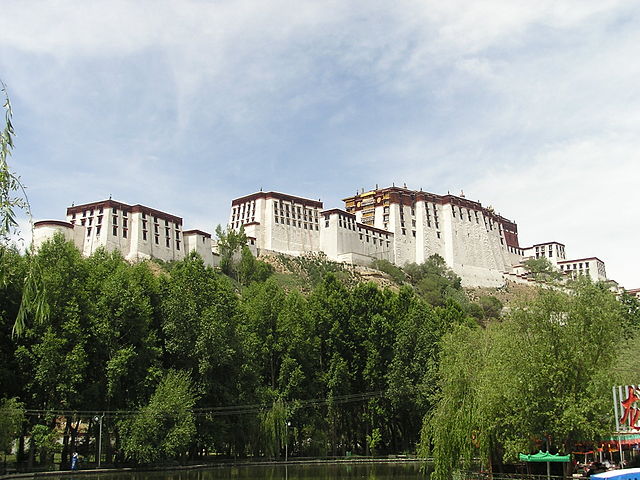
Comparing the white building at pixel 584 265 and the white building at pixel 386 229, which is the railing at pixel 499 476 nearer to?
the white building at pixel 386 229

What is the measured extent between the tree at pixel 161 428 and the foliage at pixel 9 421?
6.09 meters

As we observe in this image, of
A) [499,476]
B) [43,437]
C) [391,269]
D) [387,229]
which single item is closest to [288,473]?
[43,437]

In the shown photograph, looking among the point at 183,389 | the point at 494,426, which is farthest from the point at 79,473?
the point at 494,426

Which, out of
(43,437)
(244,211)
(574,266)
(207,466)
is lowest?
(207,466)

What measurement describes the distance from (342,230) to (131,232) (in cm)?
3392

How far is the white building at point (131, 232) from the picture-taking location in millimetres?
87812

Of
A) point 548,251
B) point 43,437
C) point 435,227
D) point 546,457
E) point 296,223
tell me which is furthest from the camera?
point 548,251

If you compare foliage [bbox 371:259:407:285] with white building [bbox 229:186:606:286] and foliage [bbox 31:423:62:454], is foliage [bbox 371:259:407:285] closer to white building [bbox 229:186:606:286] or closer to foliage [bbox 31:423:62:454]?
white building [bbox 229:186:606:286]

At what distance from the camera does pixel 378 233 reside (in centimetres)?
11812

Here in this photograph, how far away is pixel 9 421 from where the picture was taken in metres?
34.5

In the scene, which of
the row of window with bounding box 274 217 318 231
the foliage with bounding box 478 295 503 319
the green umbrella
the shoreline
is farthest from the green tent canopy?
the row of window with bounding box 274 217 318 231

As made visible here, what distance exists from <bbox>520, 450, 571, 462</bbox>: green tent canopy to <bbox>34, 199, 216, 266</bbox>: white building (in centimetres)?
6605

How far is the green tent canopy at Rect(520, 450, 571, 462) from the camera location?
2598 cm

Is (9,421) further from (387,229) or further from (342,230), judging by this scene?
(387,229)
